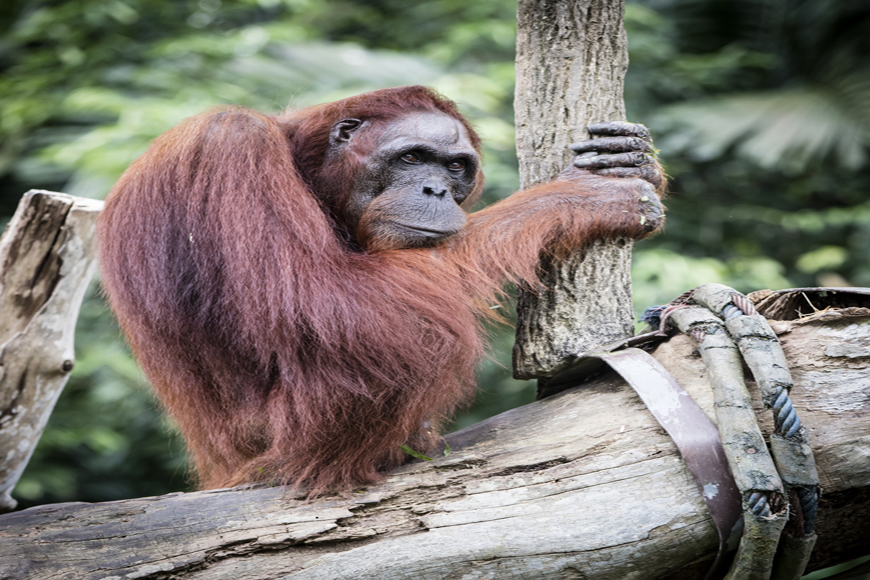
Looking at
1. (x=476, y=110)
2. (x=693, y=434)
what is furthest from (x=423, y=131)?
(x=476, y=110)

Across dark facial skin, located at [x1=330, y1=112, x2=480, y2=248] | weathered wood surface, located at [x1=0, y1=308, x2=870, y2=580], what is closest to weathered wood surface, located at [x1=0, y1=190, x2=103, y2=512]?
weathered wood surface, located at [x1=0, y1=308, x2=870, y2=580]

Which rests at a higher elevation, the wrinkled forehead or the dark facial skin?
the wrinkled forehead

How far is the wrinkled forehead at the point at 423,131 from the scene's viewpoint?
96.1 inches

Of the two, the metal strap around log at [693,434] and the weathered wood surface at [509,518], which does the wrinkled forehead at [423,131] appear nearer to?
the metal strap around log at [693,434]

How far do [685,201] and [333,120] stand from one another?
4.14 meters

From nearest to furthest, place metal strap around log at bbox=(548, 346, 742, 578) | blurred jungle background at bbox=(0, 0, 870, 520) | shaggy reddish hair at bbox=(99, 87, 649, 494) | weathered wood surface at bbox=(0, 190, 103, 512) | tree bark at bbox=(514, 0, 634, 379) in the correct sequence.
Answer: metal strap around log at bbox=(548, 346, 742, 578) < shaggy reddish hair at bbox=(99, 87, 649, 494) < tree bark at bbox=(514, 0, 634, 379) < weathered wood surface at bbox=(0, 190, 103, 512) < blurred jungle background at bbox=(0, 0, 870, 520)

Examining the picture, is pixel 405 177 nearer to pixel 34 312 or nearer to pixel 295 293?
pixel 295 293

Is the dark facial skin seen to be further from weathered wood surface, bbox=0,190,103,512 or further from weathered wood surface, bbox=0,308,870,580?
weathered wood surface, bbox=0,190,103,512

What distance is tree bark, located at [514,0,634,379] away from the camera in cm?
235

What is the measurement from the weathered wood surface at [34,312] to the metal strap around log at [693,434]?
2021mm

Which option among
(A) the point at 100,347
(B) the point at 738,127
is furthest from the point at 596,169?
(A) the point at 100,347

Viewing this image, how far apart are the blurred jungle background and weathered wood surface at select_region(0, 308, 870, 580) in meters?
2.27

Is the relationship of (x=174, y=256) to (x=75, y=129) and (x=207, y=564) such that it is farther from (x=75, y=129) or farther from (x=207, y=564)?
(x=75, y=129)

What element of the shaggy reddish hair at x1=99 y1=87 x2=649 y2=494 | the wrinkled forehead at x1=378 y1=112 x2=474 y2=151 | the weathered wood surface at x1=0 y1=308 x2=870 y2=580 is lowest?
the weathered wood surface at x1=0 y1=308 x2=870 y2=580
